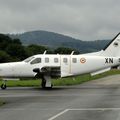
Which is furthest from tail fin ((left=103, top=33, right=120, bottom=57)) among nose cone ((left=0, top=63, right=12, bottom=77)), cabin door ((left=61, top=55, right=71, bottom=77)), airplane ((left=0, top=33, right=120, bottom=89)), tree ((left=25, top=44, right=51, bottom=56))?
tree ((left=25, top=44, right=51, bottom=56))

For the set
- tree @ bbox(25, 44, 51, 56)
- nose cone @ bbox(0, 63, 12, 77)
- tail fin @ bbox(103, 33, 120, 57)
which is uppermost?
tree @ bbox(25, 44, 51, 56)

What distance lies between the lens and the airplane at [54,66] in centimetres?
3379

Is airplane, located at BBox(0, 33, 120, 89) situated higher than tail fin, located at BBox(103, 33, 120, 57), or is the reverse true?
tail fin, located at BBox(103, 33, 120, 57)

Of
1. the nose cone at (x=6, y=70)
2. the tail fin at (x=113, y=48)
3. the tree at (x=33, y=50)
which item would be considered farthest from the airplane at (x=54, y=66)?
the tree at (x=33, y=50)

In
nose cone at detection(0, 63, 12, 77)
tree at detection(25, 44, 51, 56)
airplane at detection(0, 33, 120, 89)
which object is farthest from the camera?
tree at detection(25, 44, 51, 56)

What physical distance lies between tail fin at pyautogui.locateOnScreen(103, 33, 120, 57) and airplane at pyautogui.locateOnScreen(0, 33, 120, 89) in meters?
0.51

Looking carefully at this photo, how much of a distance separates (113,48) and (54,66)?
248 inches

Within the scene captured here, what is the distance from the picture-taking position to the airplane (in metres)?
33.8

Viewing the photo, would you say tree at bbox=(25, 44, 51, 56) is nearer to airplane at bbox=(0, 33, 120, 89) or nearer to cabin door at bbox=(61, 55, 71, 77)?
airplane at bbox=(0, 33, 120, 89)

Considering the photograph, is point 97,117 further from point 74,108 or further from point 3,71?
point 3,71

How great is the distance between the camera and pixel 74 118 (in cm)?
1477

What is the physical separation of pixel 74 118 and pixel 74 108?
3.60 m

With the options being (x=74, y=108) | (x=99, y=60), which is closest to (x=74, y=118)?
(x=74, y=108)

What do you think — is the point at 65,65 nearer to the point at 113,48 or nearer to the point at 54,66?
the point at 54,66
